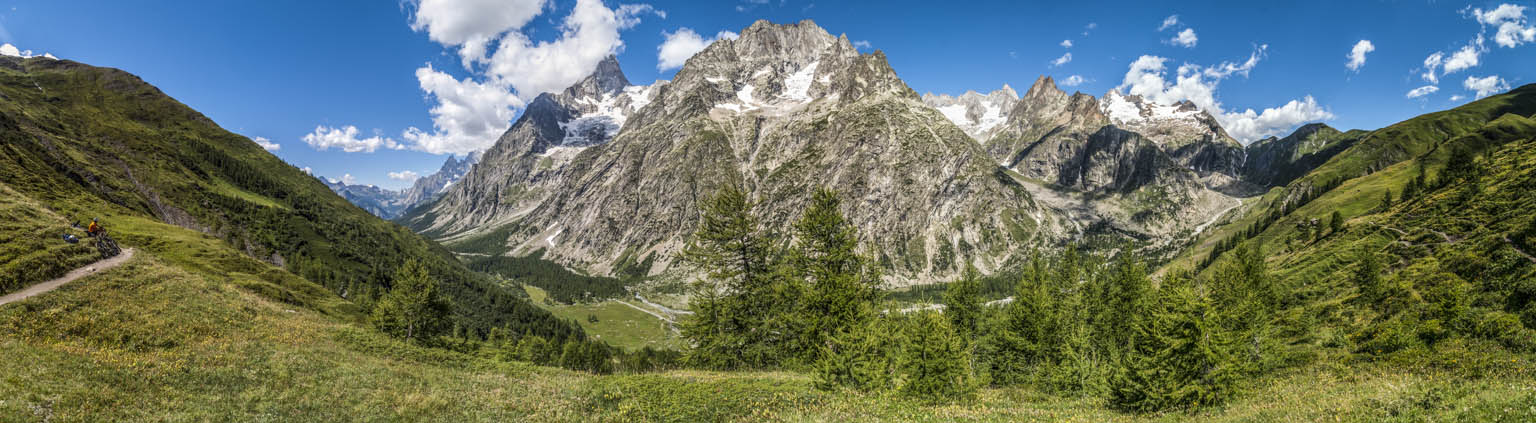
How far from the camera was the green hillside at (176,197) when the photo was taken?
234 ft

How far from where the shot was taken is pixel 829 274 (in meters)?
27.2

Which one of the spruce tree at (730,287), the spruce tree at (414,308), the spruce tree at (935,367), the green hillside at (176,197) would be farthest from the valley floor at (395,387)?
the spruce tree at (414,308)

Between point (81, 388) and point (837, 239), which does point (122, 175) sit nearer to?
point (81, 388)

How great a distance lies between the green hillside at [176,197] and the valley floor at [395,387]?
1424cm

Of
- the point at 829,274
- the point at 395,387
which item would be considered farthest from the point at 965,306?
the point at 395,387

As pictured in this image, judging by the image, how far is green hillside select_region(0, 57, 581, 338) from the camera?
234 feet

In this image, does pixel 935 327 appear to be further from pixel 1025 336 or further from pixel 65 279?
pixel 65 279

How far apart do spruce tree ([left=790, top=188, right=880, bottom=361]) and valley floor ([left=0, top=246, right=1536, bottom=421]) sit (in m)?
3.15

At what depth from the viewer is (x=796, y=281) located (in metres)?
27.5

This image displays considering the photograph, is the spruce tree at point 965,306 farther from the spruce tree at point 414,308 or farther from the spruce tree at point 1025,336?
the spruce tree at point 414,308

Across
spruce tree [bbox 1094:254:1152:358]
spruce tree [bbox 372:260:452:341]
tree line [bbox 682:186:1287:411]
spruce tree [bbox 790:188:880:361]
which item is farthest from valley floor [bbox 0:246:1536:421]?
spruce tree [bbox 372:260:452:341]

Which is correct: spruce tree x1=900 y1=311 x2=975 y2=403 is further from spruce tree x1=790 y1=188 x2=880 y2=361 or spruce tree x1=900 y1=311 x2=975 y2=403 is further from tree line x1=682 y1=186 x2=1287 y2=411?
spruce tree x1=790 y1=188 x2=880 y2=361

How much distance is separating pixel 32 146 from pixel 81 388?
5242 inches

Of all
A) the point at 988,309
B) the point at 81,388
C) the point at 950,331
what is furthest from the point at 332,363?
the point at 988,309
